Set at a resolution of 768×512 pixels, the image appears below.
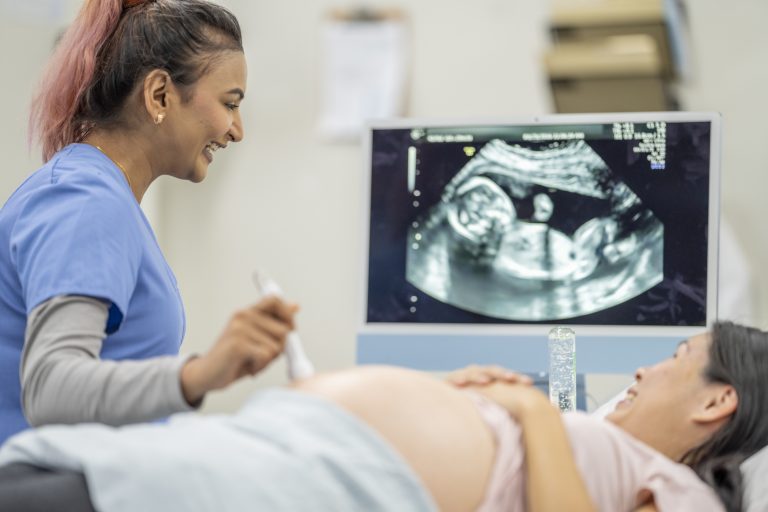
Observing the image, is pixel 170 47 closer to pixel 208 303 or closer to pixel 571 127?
pixel 571 127

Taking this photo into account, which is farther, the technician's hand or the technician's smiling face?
the technician's smiling face

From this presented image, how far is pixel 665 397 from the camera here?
161 cm

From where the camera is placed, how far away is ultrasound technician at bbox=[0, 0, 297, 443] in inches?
50.3

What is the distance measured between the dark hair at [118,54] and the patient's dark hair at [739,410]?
0.91 metres

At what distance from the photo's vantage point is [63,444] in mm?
1135

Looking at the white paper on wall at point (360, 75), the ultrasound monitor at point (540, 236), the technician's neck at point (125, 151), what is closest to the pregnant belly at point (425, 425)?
the technician's neck at point (125, 151)

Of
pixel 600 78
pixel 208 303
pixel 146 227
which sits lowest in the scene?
pixel 208 303

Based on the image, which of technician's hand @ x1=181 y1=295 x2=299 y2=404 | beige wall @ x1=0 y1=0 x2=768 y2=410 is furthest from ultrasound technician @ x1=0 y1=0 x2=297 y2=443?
beige wall @ x1=0 y1=0 x2=768 y2=410

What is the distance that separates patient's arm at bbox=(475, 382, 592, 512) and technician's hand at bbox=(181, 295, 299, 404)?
342 mm

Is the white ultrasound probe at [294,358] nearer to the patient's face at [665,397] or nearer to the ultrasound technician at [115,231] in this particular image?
the ultrasound technician at [115,231]

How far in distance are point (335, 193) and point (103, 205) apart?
9.22ft

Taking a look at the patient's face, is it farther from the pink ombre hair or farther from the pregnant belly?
the pink ombre hair

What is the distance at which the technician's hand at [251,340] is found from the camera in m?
1.20

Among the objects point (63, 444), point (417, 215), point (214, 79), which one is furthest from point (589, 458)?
point (417, 215)
